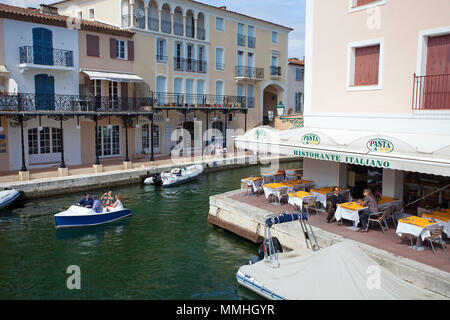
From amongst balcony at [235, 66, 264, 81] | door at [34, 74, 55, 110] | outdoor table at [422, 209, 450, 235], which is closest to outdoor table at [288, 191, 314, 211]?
outdoor table at [422, 209, 450, 235]

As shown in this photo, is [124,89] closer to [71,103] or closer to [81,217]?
[71,103]

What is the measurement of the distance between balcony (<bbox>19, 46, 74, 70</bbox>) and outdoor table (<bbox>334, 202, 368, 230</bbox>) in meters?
20.0

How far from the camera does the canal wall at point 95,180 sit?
21.8 meters

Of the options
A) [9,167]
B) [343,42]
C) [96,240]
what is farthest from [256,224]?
[9,167]

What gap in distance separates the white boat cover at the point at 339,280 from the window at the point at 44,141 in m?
21.3

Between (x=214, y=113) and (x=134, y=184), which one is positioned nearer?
(x=134, y=184)

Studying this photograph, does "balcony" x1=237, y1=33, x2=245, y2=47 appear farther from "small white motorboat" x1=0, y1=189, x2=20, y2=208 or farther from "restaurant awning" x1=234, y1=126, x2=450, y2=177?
"small white motorboat" x1=0, y1=189, x2=20, y2=208

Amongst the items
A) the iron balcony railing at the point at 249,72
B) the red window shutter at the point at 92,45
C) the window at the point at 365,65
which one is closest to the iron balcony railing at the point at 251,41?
the iron balcony railing at the point at 249,72

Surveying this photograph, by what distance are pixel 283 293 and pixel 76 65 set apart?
2304 centimetres

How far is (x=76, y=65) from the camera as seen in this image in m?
27.3

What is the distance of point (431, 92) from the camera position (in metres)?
12.9

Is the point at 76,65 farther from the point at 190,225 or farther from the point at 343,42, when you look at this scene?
the point at 343,42

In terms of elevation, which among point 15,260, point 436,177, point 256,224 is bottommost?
point 15,260

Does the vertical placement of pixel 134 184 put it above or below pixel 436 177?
below
